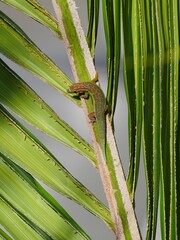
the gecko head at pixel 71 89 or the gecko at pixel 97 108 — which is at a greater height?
the gecko head at pixel 71 89

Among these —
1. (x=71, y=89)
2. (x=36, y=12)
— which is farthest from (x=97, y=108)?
(x=36, y=12)

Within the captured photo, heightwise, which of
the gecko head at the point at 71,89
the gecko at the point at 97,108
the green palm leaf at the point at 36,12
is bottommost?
the gecko at the point at 97,108

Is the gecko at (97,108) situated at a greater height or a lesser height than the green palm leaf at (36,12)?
lesser

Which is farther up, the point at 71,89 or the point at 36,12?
the point at 36,12

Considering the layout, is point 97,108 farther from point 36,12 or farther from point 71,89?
point 36,12

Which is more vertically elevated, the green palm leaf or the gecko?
the green palm leaf

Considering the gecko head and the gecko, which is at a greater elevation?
the gecko head

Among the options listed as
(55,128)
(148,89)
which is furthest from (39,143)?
(148,89)

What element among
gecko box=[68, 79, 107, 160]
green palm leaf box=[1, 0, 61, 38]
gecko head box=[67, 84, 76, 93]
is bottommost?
gecko box=[68, 79, 107, 160]

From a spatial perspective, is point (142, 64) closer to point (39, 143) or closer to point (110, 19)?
point (110, 19)

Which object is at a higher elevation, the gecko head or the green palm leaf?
the green palm leaf

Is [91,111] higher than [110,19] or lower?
lower
